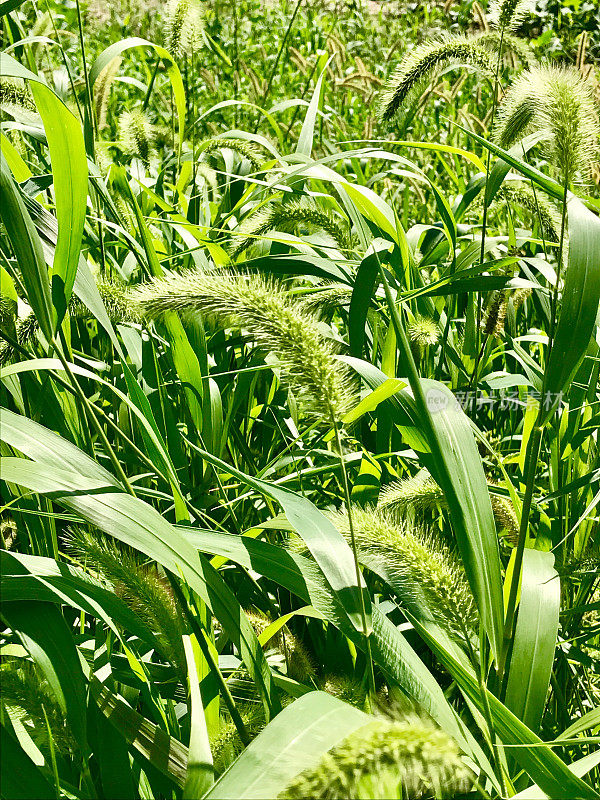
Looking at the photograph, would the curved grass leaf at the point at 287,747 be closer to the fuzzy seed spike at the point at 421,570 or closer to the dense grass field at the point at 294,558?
the dense grass field at the point at 294,558

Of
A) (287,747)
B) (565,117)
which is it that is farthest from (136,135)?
(287,747)

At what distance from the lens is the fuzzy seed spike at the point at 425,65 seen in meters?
1.89

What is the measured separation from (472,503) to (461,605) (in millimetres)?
138

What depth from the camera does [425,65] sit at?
192 cm

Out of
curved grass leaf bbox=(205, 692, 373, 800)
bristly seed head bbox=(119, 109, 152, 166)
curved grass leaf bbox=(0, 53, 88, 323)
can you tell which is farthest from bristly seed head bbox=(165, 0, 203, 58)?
curved grass leaf bbox=(205, 692, 373, 800)

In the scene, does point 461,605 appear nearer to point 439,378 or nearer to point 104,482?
point 104,482

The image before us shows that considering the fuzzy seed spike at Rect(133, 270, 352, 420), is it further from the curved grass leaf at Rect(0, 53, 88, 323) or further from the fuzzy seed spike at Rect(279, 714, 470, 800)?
the fuzzy seed spike at Rect(279, 714, 470, 800)

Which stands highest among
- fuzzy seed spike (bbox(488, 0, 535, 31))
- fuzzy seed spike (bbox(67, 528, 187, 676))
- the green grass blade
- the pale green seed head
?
fuzzy seed spike (bbox(488, 0, 535, 31))

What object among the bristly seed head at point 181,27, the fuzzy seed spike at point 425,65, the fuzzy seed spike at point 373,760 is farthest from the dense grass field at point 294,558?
the bristly seed head at point 181,27

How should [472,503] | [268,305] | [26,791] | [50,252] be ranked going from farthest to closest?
[50,252] → [472,503] → [268,305] → [26,791]

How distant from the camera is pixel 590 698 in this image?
1501mm

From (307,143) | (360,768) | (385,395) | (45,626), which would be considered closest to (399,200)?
(307,143)

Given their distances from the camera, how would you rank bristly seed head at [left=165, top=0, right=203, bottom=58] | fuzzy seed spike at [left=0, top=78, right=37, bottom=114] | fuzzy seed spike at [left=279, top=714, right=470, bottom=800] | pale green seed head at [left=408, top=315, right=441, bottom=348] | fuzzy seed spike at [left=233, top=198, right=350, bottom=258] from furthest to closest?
1. bristly seed head at [left=165, top=0, right=203, bottom=58]
2. fuzzy seed spike at [left=0, top=78, right=37, bottom=114]
3. fuzzy seed spike at [left=233, top=198, right=350, bottom=258]
4. pale green seed head at [left=408, top=315, right=441, bottom=348]
5. fuzzy seed spike at [left=279, top=714, right=470, bottom=800]

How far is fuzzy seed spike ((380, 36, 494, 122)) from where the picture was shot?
1887 mm
